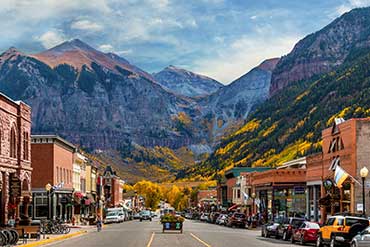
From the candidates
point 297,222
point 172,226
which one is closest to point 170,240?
point 297,222

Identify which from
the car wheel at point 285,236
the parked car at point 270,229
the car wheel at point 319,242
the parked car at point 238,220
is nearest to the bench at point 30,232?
the car wheel at point 285,236

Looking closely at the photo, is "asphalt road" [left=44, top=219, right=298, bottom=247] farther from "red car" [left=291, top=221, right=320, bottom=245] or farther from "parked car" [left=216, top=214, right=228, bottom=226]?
"parked car" [left=216, top=214, right=228, bottom=226]

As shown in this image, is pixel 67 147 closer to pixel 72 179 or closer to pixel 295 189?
pixel 72 179

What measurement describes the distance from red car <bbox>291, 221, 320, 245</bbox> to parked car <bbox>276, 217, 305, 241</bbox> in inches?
112

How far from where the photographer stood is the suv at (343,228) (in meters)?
39.1

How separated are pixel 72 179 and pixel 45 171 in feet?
52.2

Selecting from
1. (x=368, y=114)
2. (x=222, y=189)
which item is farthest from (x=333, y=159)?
(x=368, y=114)

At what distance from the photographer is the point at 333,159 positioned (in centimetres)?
6850

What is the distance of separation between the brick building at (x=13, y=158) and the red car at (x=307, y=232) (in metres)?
21.6

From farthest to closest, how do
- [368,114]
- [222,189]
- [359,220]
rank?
1. [368,114]
2. [222,189]
3. [359,220]

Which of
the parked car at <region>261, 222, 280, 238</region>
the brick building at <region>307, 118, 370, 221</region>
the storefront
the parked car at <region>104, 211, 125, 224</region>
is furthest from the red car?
the parked car at <region>104, 211, 125, 224</region>

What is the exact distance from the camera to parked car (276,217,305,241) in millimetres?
52375

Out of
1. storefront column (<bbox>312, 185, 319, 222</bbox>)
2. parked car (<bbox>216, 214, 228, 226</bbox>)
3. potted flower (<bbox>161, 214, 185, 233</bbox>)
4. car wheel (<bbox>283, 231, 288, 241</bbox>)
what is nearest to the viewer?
car wheel (<bbox>283, 231, 288, 241</bbox>)

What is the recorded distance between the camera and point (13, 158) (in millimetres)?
56812
